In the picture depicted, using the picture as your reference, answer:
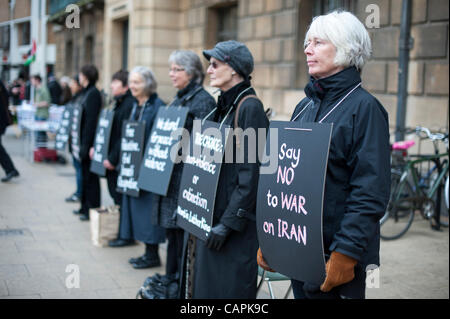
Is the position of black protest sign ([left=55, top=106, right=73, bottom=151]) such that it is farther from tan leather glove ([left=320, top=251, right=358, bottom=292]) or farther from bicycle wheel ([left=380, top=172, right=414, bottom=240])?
tan leather glove ([left=320, top=251, right=358, bottom=292])

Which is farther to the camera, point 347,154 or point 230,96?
point 230,96

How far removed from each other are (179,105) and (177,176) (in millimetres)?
596

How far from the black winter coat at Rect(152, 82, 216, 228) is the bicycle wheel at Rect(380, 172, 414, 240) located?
10.2 ft

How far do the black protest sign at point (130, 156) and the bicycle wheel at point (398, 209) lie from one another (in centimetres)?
297

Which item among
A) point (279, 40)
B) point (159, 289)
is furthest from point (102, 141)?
point (279, 40)

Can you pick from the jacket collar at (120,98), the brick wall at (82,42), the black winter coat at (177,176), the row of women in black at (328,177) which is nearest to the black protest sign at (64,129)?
the jacket collar at (120,98)

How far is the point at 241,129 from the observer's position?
11.1 feet

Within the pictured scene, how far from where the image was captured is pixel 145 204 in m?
5.45

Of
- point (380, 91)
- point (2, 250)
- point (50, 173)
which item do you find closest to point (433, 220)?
point (380, 91)

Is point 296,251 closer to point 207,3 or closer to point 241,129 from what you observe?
point 241,129

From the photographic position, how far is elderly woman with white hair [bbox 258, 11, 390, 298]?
7.40 feet

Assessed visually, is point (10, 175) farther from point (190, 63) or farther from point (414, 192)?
point (414, 192)

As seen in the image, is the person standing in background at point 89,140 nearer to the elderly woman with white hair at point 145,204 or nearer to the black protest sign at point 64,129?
the elderly woman with white hair at point 145,204
